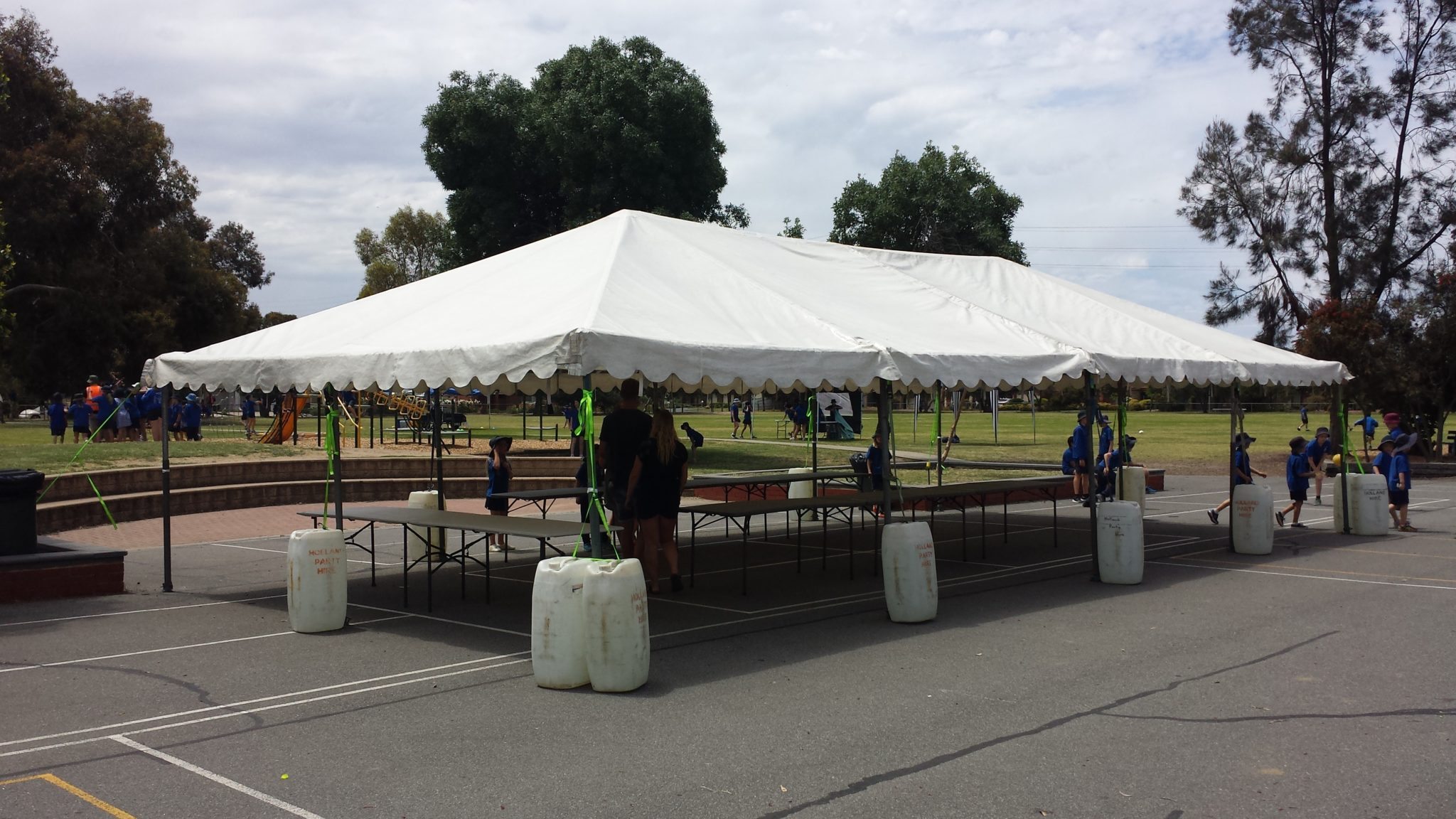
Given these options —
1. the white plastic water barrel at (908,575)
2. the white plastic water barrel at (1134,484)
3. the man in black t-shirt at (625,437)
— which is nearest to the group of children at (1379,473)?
the white plastic water barrel at (1134,484)

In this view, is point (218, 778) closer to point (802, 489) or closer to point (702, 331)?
point (702, 331)

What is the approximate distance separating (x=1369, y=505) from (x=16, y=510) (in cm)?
1670

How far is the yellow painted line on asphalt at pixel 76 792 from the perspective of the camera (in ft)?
15.6

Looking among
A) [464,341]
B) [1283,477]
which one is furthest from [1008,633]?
[1283,477]

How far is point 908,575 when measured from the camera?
8.90 metres

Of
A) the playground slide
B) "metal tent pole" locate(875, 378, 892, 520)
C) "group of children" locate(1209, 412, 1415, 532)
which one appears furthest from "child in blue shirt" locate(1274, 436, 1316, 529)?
the playground slide

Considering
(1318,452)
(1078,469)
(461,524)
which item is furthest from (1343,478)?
(461,524)

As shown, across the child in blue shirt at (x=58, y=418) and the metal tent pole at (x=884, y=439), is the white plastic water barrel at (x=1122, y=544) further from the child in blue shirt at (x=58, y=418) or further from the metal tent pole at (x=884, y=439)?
the child in blue shirt at (x=58, y=418)

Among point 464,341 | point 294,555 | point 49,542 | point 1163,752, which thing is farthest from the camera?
point 49,542

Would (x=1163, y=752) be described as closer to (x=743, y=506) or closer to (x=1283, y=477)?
(x=743, y=506)

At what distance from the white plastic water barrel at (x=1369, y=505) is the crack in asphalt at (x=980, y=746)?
29.5 ft

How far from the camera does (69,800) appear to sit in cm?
493

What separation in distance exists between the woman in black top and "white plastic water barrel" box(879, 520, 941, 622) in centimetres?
198

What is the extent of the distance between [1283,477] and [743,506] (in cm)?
2144
